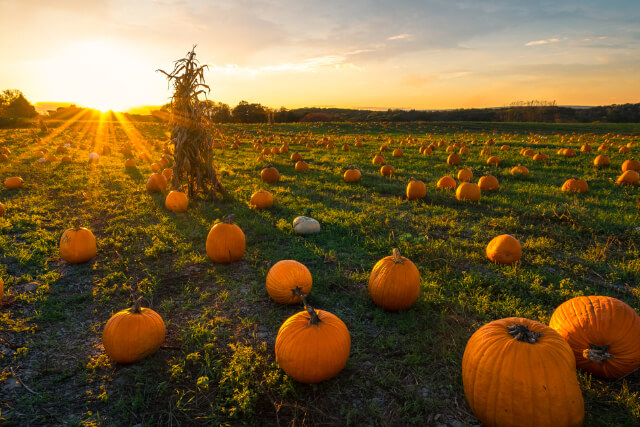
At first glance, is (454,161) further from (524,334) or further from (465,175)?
(524,334)

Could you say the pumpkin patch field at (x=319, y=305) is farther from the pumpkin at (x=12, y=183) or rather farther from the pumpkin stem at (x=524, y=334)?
the pumpkin at (x=12, y=183)

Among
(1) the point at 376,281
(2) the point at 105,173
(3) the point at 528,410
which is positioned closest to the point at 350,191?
(1) the point at 376,281

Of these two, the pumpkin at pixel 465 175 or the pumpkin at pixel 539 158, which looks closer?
the pumpkin at pixel 465 175

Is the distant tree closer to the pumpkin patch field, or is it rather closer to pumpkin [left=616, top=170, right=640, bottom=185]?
the pumpkin patch field

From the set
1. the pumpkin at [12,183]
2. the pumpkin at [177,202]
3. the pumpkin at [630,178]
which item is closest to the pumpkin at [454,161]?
the pumpkin at [630,178]

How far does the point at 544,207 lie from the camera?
708cm

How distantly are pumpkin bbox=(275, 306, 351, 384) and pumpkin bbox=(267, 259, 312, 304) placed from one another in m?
1.01

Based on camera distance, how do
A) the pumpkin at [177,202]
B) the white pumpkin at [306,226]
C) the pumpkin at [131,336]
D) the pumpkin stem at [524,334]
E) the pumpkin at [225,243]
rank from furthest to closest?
the pumpkin at [177,202]
the white pumpkin at [306,226]
the pumpkin at [225,243]
the pumpkin at [131,336]
the pumpkin stem at [524,334]

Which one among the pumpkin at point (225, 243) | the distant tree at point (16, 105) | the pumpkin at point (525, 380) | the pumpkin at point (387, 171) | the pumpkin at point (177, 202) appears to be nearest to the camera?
the pumpkin at point (525, 380)

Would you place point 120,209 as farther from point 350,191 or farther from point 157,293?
point 350,191

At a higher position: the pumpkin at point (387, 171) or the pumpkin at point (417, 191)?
the pumpkin at point (387, 171)

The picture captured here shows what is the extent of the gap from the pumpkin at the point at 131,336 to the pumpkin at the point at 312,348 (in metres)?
1.33

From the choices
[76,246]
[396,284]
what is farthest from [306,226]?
[76,246]

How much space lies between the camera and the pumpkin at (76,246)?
5152mm
